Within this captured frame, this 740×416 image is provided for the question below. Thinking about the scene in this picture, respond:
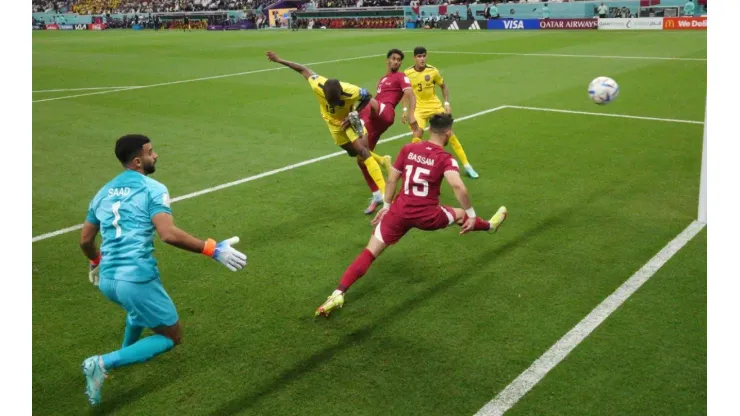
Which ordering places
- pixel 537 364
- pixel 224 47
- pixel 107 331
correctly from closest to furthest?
1. pixel 537 364
2. pixel 107 331
3. pixel 224 47

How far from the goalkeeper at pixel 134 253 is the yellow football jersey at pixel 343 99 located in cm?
483

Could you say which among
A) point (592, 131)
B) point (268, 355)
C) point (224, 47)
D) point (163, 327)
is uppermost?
point (224, 47)

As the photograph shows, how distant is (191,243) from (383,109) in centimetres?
610

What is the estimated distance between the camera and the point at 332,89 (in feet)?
30.0

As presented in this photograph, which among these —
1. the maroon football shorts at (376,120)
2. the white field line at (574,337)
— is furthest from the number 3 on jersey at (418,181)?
the maroon football shorts at (376,120)

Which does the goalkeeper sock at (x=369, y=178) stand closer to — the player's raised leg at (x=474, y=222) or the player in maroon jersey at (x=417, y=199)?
the player's raised leg at (x=474, y=222)

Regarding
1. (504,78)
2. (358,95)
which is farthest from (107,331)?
(504,78)

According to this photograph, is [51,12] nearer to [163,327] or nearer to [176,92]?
[176,92]

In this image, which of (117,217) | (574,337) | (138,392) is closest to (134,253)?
(117,217)

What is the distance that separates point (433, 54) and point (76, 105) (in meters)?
16.7

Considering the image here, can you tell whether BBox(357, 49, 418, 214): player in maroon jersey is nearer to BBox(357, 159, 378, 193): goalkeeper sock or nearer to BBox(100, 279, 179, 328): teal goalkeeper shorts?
BBox(357, 159, 378, 193): goalkeeper sock

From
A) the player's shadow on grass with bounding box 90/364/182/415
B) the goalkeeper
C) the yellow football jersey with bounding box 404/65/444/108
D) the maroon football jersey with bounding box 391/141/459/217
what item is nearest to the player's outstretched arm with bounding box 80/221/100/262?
the goalkeeper

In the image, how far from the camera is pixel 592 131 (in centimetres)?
1466

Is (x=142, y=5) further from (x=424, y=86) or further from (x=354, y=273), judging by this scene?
(x=354, y=273)
